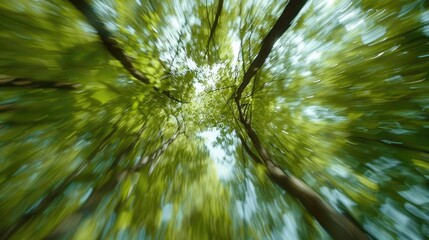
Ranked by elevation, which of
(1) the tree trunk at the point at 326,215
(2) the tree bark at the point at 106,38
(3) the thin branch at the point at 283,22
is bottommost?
(1) the tree trunk at the point at 326,215

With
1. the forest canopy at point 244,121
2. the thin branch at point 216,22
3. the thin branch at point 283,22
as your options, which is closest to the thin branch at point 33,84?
the forest canopy at point 244,121

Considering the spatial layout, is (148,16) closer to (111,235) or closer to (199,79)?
(199,79)

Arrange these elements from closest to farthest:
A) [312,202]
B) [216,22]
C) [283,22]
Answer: [312,202] < [283,22] < [216,22]

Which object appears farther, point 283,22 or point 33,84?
point 33,84

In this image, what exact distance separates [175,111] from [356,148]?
4824mm

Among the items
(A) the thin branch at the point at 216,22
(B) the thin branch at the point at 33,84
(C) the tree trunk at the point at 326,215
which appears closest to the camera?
(C) the tree trunk at the point at 326,215

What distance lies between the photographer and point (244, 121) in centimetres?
508

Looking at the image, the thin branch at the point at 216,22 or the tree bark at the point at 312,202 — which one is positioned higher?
the thin branch at the point at 216,22

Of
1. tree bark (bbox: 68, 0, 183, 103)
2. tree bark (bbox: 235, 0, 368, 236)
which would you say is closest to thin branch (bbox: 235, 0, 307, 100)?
tree bark (bbox: 235, 0, 368, 236)

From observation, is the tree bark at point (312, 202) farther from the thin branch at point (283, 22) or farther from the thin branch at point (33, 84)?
the thin branch at point (33, 84)

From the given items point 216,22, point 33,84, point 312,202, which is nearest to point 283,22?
point 312,202

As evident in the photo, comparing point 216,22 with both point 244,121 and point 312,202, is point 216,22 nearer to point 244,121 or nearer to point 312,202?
point 244,121

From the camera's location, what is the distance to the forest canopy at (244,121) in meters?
2.30

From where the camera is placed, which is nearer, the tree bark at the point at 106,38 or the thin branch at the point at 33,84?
the thin branch at the point at 33,84
